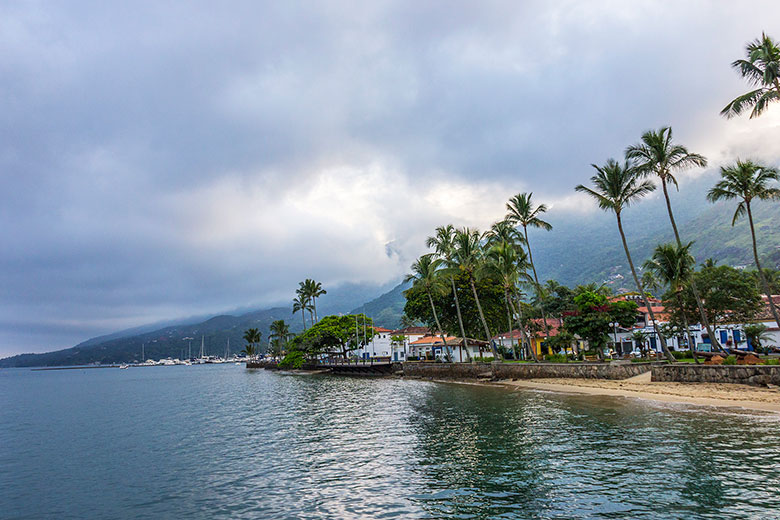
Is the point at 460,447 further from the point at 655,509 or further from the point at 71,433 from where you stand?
the point at 71,433

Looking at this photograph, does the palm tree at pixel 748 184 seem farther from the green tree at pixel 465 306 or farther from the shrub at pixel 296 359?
the shrub at pixel 296 359

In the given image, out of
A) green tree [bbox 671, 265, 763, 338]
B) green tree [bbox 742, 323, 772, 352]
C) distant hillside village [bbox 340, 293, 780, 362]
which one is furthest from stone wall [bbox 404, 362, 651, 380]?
green tree [bbox 671, 265, 763, 338]

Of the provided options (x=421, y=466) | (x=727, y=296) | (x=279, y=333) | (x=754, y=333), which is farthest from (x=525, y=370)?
(x=279, y=333)

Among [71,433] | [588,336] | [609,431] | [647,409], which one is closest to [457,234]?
[588,336]

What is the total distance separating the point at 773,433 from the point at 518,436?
31.6 feet

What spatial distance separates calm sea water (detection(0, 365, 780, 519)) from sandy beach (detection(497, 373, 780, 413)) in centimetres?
270

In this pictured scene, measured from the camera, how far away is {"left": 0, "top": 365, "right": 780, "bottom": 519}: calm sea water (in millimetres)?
11430

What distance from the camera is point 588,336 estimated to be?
4322 centimetres

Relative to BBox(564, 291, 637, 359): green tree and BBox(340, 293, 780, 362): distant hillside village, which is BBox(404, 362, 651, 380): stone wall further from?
BBox(564, 291, 637, 359): green tree

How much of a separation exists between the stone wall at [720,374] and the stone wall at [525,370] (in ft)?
15.1

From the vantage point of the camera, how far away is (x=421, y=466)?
1556 cm

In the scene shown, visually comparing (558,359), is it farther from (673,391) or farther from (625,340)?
(625,340)

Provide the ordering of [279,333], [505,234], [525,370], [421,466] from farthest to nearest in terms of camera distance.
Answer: [279,333] → [505,234] → [525,370] → [421,466]

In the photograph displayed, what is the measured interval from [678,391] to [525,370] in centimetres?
1883
